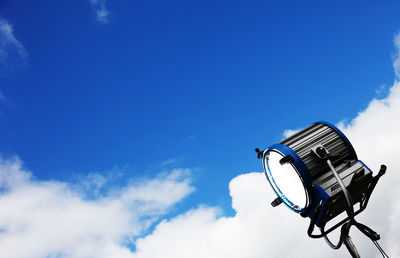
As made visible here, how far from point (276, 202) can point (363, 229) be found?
3.67ft

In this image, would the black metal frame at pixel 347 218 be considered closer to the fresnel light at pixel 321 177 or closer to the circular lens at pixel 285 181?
the fresnel light at pixel 321 177

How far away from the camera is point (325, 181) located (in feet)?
10.6

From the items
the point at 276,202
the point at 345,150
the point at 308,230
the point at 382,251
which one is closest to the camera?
the point at 382,251

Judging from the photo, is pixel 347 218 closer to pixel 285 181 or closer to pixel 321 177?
pixel 321 177

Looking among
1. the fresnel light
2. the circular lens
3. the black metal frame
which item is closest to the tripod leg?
the fresnel light

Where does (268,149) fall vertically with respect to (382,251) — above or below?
above

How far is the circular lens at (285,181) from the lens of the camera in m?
3.33

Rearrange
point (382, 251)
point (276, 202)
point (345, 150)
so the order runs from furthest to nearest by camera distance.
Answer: point (276, 202) < point (345, 150) < point (382, 251)

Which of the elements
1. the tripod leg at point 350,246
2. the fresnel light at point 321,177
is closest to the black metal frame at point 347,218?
the fresnel light at point 321,177

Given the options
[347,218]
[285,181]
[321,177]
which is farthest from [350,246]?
[285,181]

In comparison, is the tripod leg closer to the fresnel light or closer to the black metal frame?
the fresnel light

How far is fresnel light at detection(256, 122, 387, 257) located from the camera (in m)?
2.97

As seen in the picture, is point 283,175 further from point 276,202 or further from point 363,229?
point 363,229

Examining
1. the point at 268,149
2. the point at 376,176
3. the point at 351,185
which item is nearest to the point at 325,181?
the point at 351,185
